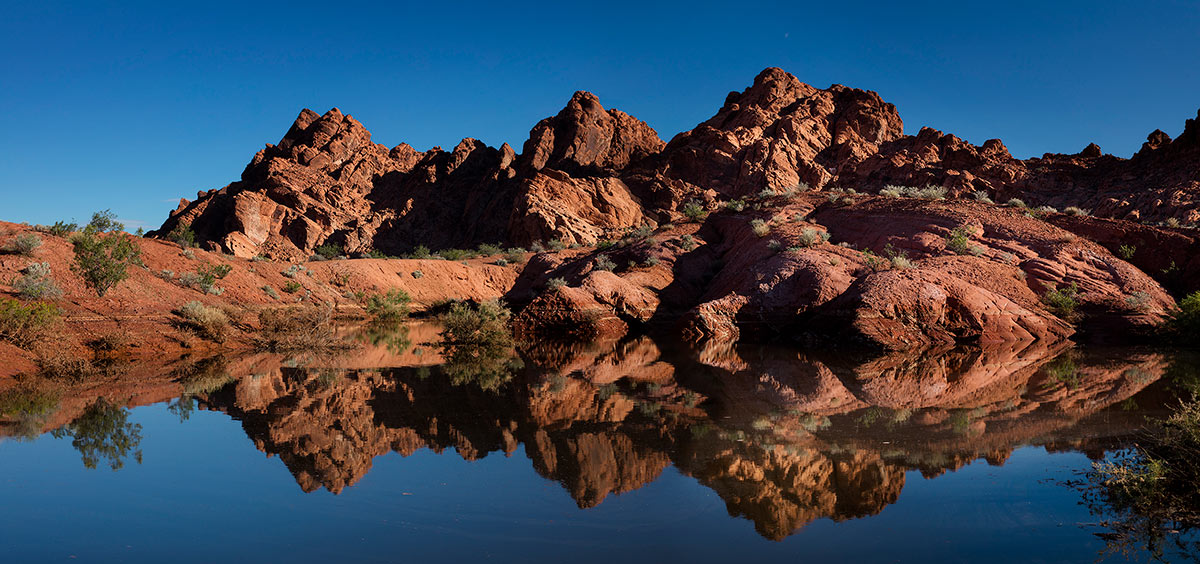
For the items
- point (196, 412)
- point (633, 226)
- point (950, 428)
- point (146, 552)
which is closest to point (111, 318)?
point (196, 412)

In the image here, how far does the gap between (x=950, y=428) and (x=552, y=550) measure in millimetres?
5153

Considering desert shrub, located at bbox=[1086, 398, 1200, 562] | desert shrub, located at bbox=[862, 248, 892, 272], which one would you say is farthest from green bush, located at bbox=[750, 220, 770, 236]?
desert shrub, located at bbox=[1086, 398, 1200, 562]

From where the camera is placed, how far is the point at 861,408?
815 cm

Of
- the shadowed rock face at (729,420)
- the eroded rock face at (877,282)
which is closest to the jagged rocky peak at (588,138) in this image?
the eroded rock face at (877,282)

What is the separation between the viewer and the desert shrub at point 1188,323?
1515 cm

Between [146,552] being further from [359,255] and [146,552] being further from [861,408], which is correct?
[359,255]

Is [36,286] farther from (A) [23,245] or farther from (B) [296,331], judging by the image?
(B) [296,331]

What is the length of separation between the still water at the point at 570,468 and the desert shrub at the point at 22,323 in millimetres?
3118

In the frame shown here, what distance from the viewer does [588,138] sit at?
77562 millimetres

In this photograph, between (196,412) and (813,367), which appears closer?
(196,412)

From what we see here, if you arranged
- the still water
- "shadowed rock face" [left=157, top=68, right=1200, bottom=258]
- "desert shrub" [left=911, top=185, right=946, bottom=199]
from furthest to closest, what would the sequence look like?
1. "shadowed rock face" [left=157, top=68, right=1200, bottom=258]
2. "desert shrub" [left=911, top=185, right=946, bottom=199]
3. the still water

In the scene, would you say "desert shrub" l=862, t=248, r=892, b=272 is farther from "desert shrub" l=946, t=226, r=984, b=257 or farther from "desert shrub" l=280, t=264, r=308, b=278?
"desert shrub" l=280, t=264, r=308, b=278

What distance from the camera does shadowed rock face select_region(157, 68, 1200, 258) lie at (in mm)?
50812

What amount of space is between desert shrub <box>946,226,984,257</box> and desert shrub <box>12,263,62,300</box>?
85.3 ft
